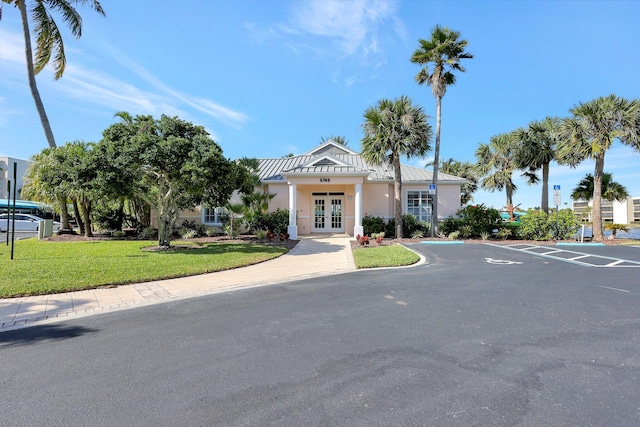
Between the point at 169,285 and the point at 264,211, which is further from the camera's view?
the point at 264,211

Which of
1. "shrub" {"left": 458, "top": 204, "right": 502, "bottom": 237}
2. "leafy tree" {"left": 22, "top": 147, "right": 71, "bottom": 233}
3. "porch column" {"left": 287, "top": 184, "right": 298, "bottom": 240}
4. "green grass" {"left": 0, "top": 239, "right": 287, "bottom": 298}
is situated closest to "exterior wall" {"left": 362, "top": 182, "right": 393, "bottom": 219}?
"shrub" {"left": 458, "top": 204, "right": 502, "bottom": 237}

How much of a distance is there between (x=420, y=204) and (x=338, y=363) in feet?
59.9

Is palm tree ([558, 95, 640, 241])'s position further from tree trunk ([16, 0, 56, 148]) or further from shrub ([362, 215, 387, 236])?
tree trunk ([16, 0, 56, 148])

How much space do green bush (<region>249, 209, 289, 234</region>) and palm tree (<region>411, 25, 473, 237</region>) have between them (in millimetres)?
8964

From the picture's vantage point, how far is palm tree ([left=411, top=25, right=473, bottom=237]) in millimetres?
17891

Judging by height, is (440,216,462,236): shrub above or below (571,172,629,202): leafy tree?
below

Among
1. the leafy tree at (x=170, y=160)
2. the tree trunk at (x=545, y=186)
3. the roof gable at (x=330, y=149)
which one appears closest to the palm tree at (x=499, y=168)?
the tree trunk at (x=545, y=186)

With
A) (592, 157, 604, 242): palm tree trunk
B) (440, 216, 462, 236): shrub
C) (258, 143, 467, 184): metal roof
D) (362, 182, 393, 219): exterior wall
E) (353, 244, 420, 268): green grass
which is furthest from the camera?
(362, 182, 393, 219): exterior wall

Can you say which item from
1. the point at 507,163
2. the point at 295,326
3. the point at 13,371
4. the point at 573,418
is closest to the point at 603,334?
the point at 573,418

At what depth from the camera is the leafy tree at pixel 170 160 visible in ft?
36.4

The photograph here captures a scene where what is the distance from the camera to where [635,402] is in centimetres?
274

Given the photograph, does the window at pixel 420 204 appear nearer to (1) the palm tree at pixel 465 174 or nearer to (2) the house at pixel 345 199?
(2) the house at pixel 345 199

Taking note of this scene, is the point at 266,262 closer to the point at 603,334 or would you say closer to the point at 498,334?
the point at 498,334

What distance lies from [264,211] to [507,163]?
20613mm
